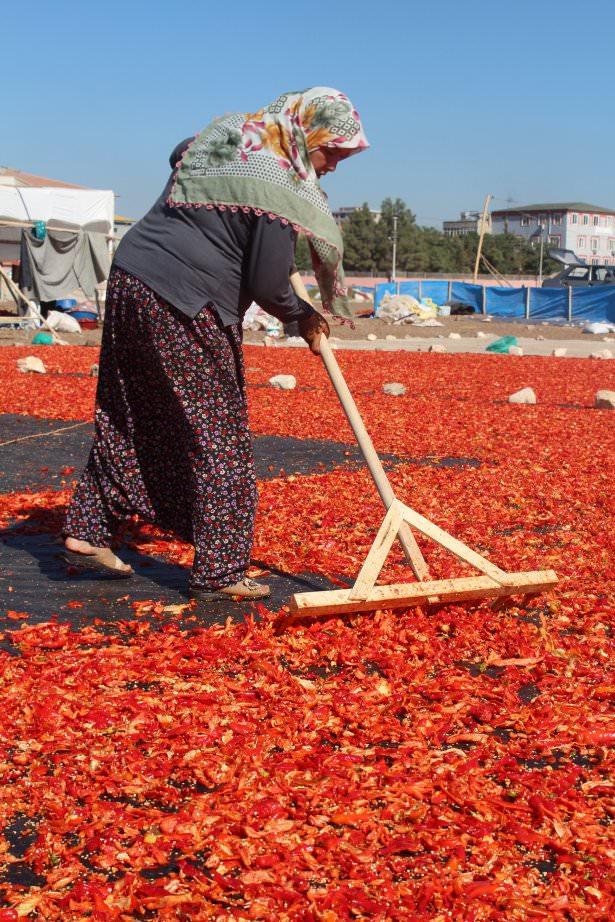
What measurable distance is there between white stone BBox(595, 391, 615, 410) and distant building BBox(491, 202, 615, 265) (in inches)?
4764

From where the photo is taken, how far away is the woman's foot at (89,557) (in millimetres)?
4066

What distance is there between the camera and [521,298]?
36594 millimetres

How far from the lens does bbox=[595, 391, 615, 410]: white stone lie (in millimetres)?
10961

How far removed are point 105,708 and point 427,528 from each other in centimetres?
135

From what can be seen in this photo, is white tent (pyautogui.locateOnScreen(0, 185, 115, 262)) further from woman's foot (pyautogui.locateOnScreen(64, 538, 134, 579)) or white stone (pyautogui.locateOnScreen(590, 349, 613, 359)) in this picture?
woman's foot (pyautogui.locateOnScreen(64, 538, 134, 579))

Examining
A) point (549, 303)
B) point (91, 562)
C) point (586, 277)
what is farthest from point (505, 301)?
point (91, 562)

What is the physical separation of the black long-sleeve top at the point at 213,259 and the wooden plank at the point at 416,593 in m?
1.02

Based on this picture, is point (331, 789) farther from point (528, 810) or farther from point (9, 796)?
point (9, 796)

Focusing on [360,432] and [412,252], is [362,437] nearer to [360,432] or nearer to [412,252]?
[360,432]

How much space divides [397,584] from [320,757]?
1071mm

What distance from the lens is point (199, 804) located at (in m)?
2.40

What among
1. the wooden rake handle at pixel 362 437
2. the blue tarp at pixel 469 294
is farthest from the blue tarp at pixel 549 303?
the wooden rake handle at pixel 362 437

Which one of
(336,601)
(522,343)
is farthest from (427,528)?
(522,343)

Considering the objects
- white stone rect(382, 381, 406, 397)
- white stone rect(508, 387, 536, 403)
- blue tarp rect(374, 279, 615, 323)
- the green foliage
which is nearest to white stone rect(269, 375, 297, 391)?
white stone rect(382, 381, 406, 397)
